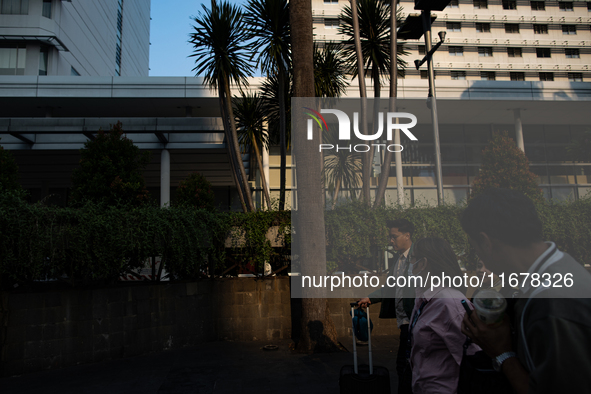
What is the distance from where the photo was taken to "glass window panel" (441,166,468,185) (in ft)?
64.0

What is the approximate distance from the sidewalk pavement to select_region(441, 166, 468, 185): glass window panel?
45.3 feet

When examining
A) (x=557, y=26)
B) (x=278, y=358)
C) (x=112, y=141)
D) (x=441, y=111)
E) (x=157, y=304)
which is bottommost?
(x=278, y=358)

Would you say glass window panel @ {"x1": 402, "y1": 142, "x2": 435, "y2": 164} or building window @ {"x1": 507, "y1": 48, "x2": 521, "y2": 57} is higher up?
building window @ {"x1": 507, "y1": 48, "x2": 521, "y2": 57}

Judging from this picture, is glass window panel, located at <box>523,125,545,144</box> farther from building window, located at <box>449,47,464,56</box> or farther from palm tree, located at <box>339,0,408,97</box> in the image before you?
building window, located at <box>449,47,464,56</box>

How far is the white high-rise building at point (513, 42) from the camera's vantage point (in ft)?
131

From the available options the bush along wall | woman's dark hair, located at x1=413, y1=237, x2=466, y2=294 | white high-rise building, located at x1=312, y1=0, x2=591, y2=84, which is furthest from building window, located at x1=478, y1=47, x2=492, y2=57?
woman's dark hair, located at x1=413, y1=237, x2=466, y2=294

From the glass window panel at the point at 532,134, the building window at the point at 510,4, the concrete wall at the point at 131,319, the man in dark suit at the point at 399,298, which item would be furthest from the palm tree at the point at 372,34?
the building window at the point at 510,4

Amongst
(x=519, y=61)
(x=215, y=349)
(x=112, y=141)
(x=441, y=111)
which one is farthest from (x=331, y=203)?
(x=519, y=61)

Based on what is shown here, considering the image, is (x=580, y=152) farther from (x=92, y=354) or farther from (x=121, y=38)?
(x=121, y=38)

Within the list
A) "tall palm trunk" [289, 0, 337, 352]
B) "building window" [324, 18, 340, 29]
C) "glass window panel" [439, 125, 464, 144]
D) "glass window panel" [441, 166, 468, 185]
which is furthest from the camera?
"building window" [324, 18, 340, 29]

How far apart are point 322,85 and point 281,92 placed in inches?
39.5

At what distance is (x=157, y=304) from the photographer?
289 inches

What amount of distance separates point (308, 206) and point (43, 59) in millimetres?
26905

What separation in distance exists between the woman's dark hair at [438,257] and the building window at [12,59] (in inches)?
1160
